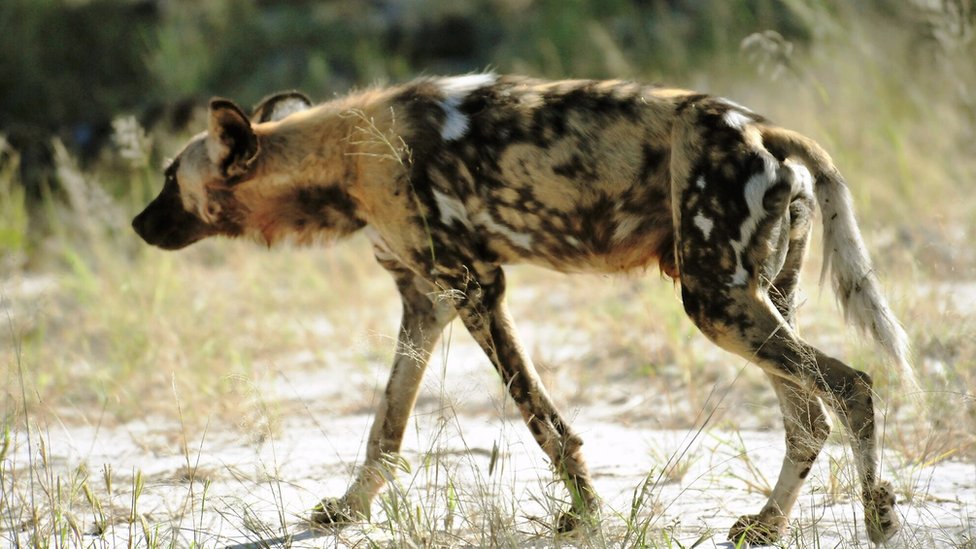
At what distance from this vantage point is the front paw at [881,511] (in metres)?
2.82

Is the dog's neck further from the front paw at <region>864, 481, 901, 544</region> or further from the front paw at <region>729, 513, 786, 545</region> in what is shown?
the front paw at <region>864, 481, 901, 544</region>

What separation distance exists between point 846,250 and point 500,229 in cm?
92

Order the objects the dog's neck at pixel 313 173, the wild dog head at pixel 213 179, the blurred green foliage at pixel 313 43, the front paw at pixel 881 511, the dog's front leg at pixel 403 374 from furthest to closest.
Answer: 1. the blurred green foliage at pixel 313 43
2. the wild dog head at pixel 213 179
3. the dog's neck at pixel 313 173
4. the dog's front leg at pixel 403 374
5. the front paw at pixel 881 511

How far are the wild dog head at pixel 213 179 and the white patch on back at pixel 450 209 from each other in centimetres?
69

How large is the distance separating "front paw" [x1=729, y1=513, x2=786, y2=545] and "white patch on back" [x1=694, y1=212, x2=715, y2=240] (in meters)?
0.71

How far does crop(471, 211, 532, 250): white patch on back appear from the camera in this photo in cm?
333

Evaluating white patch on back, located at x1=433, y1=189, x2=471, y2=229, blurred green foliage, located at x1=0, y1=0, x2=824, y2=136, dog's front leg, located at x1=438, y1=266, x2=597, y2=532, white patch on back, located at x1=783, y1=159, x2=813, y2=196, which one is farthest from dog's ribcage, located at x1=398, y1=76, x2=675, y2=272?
blurred green foliage, located at x1=0, y1=0, x2=824, y2=136

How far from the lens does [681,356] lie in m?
4.63

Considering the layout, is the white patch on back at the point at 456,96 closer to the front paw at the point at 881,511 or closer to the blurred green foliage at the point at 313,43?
the front paw at the point at 881,511

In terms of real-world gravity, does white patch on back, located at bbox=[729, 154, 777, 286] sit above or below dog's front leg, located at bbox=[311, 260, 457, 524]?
above

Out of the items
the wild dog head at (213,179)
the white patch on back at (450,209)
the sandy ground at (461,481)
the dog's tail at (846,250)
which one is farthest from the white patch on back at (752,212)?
the wild dog head at (213,179)

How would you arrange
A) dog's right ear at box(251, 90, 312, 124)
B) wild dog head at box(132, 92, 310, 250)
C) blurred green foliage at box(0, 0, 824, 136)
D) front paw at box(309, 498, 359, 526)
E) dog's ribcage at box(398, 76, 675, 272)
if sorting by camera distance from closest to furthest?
dog's ribcage at box(398, 76, 675, 272) < front paw at box(309, 498, 359, 526) < wild dog head at box(132, 92, 310, 250) < dog's right ear at box(251, 90, 312, 124) < blurred green foliage at box(0, 0, 824, 136)

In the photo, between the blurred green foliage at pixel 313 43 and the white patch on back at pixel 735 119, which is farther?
the blurred green foliage at pixel 313 43

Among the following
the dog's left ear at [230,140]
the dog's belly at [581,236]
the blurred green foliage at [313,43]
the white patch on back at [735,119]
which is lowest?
the dog's belly at [581,236]
